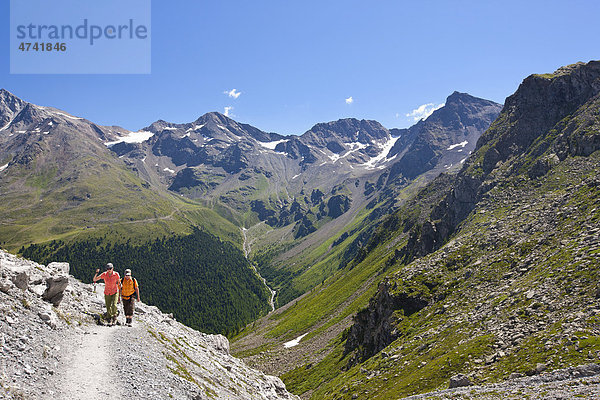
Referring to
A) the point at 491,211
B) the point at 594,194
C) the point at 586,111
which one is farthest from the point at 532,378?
the point at 586,111

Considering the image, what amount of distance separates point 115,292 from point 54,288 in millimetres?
4288

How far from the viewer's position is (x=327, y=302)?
160 m

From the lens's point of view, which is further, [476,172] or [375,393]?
[476,172]

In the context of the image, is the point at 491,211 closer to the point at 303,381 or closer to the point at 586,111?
the point at 586,111

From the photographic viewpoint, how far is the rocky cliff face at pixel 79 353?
16516 millimetres

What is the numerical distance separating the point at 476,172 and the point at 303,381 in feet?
291

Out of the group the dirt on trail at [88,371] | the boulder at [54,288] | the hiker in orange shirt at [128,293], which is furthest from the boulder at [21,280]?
the hiker in orange shirt at [128,293]

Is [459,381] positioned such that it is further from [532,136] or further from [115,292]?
[532,136]

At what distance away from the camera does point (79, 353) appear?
20.1m

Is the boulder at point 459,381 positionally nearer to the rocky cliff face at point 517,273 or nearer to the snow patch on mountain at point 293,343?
the rocky cliff face at point 517,273

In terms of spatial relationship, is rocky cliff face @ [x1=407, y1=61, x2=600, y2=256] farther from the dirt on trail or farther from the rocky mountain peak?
the dirt on trail

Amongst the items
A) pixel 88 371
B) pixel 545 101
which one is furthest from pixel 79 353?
pixel 545 101

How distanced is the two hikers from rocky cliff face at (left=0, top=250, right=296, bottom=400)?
3.66 feet

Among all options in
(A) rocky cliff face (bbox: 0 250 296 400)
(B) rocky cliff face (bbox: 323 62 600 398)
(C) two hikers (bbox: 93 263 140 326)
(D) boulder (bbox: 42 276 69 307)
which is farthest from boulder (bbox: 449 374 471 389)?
(D) boulder (bbox: 42 276 69 307)
